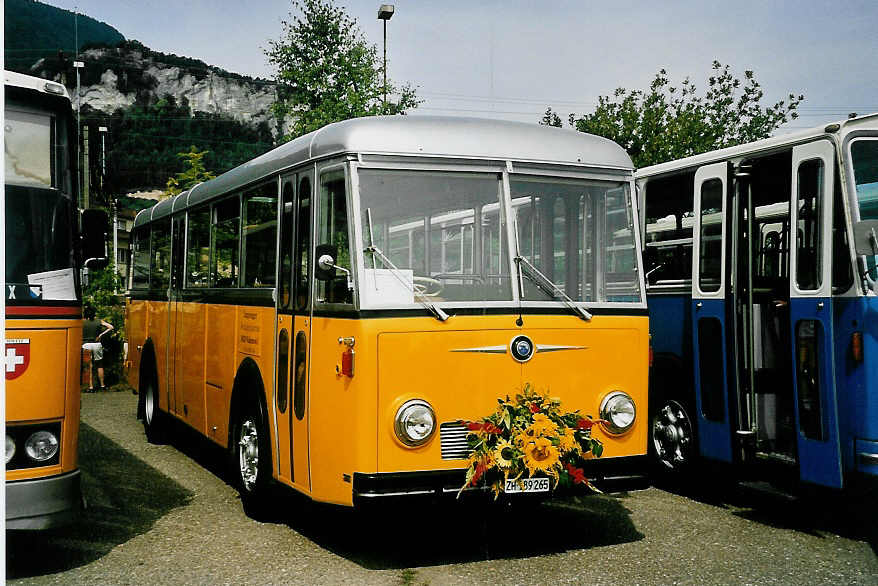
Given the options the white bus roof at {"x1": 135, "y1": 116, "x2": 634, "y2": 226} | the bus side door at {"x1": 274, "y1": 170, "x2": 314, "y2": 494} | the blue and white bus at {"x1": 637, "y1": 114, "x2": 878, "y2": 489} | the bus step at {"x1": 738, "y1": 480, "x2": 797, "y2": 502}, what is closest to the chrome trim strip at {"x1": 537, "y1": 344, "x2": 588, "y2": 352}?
the white bus roof at {"x1": 135, "y1": 116, "x2": 634, "y2": 226}

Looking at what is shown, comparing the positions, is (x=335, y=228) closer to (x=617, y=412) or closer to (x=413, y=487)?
(x=413, y=487)

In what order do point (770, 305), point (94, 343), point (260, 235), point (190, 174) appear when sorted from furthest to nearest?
point (190, 174)
point (94, 343)
point (770, 305)
point (260, 235)

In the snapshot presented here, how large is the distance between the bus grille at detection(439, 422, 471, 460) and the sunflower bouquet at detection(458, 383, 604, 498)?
0.06 metres

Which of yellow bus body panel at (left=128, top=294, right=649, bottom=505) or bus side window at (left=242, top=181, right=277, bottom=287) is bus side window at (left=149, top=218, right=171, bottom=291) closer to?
bus side window at (left=242, top=181, right=277, bottom=287)

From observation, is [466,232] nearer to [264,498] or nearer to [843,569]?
[264,498]

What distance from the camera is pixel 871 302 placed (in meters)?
7.19

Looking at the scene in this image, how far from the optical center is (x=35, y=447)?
630 centimetres

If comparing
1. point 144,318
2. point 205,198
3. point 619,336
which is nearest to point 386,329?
point 619,336

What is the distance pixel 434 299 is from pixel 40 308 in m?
2.51

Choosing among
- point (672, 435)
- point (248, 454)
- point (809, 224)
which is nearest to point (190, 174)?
point (248, 454)

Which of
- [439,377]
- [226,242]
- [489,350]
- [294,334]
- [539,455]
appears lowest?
[539,455]

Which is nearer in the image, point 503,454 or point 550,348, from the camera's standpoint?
point 503,454

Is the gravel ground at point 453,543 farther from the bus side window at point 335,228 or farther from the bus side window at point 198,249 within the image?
the bus side window at point 198,249

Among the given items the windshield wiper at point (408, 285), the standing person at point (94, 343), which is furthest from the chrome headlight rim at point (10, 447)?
the standing person at point (94, 343)
